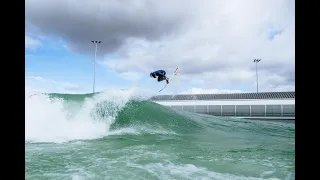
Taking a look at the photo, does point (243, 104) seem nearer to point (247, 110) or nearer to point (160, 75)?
point (247, 110)

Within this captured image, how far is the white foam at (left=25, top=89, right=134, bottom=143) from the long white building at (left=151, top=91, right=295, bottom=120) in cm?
1151

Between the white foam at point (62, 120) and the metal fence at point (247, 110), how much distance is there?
451 inches

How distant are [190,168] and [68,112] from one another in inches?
295

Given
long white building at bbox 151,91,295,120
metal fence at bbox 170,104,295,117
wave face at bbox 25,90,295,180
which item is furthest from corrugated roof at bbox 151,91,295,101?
wave face at bbox 25,90,295,180

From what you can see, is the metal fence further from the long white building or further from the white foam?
the white foam

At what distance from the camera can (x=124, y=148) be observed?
5930mm

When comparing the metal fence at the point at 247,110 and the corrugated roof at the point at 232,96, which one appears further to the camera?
the corrugated roof at the point at 232,96

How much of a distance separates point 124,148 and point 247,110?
17248mm

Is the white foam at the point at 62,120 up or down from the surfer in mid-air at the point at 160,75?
down

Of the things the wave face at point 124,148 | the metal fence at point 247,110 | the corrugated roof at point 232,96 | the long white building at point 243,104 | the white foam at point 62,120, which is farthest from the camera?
the corrugated roof at point 232,96

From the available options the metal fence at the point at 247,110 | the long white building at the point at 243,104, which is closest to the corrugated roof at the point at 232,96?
the long white building at the point at 243,104

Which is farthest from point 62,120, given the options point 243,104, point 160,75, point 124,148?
point 243,104

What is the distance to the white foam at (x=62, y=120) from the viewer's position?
804cm

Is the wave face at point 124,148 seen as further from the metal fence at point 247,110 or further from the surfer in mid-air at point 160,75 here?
the metal fence at point 247,110
